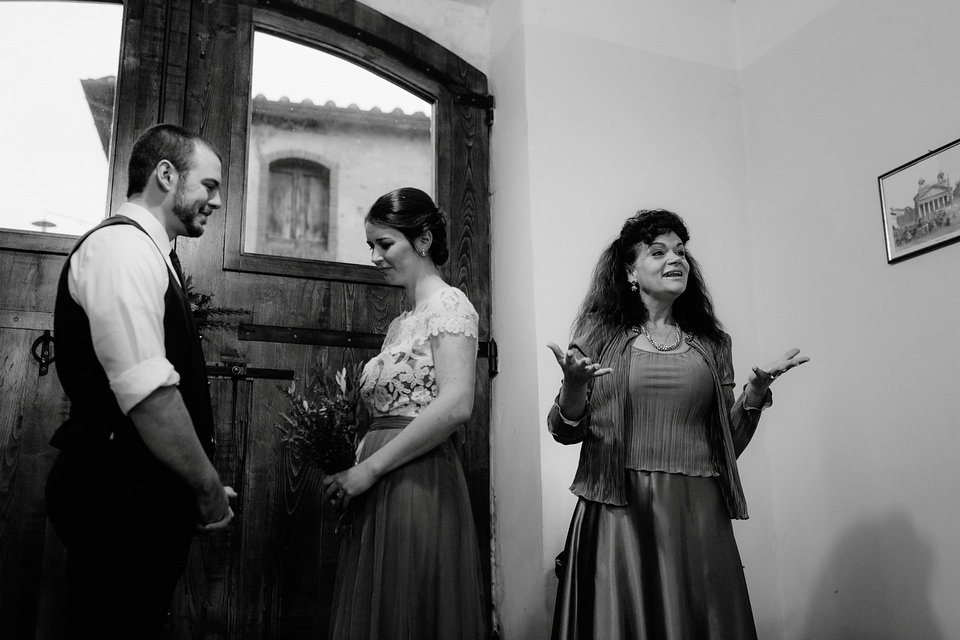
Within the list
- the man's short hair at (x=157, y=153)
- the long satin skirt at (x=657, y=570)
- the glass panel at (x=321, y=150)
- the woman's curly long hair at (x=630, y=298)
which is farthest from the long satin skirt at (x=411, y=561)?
the glass panel at (x=321, y=150)

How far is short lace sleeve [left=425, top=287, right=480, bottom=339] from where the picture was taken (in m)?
2.27

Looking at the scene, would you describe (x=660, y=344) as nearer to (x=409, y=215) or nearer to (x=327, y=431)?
(x=409, y=215)

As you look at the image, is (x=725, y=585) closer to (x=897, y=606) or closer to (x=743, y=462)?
(x=897, y=606)

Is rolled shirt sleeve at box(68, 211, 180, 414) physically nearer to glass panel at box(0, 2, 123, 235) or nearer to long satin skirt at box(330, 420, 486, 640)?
long satin skirt at box(330, 420, 486, 640)

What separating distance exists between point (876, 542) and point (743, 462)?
65cm

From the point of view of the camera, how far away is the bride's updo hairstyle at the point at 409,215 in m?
2.44

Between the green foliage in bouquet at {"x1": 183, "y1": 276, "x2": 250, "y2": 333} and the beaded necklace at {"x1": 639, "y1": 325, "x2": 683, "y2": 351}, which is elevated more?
the green foliage in bouquet at {"x1": 183, "y1": 276, "x2": 250, "y2": 333}

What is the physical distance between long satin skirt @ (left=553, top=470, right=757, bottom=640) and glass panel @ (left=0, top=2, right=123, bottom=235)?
6.83 feet

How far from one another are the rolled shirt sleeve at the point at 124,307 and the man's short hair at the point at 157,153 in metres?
0.22

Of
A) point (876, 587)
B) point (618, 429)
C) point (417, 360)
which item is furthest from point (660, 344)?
point (876, 587)

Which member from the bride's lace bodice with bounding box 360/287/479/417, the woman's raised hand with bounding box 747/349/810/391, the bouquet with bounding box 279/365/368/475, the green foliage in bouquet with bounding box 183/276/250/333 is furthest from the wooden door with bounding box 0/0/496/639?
the woman's raised hand with bounding box 747/349/810/391

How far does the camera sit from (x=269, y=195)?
133 inches

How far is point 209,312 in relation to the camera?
306cm

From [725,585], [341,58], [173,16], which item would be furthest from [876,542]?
[173,16]
